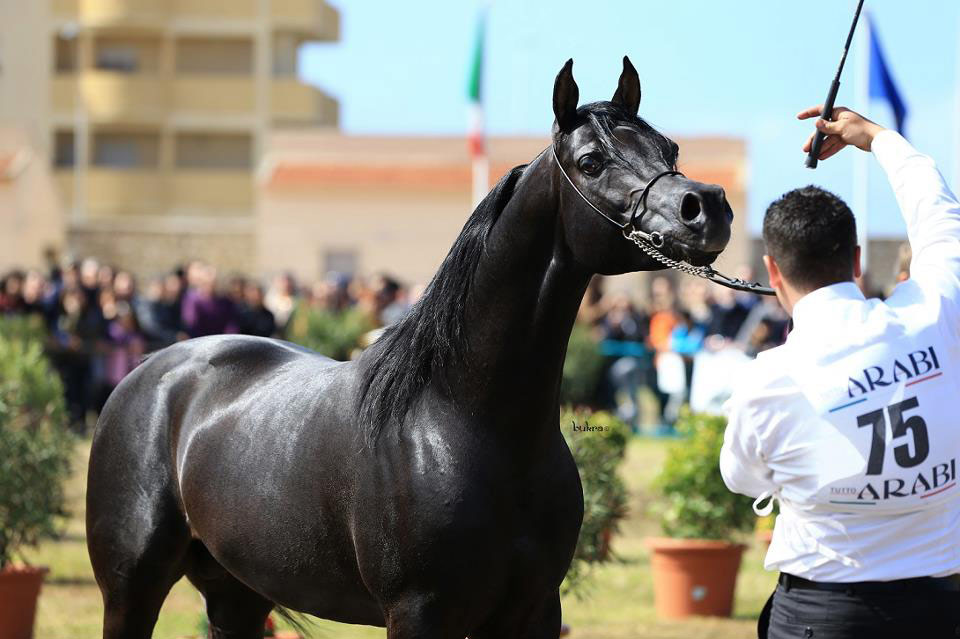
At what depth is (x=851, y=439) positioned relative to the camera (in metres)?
3.10

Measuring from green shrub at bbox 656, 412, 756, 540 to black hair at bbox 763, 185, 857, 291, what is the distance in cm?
543

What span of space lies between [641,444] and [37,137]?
36.9 metres

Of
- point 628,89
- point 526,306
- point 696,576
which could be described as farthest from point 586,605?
point 628,89

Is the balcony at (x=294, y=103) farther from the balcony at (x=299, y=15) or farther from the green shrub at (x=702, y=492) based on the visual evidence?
the green shrub at (x=702, y=492)

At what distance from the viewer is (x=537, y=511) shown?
12.9ft

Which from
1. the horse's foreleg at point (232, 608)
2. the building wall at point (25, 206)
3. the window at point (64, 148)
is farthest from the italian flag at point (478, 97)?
the window at point (64, 148)

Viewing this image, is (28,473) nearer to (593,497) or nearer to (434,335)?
(593,497)

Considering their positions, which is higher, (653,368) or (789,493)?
(789,493)

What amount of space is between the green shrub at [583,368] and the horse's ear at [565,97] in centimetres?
1334

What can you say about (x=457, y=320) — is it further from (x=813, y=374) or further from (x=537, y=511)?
(x=813, y=374)

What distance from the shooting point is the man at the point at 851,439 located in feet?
10.2

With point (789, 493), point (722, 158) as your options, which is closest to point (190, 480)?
point (789, 493)

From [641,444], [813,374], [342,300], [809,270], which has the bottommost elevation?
[641,444]

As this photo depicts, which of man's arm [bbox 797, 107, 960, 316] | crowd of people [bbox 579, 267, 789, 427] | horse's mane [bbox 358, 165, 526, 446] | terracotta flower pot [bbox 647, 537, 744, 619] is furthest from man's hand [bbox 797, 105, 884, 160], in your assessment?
crowd of people [bbox 579, 267, 789, 427]
